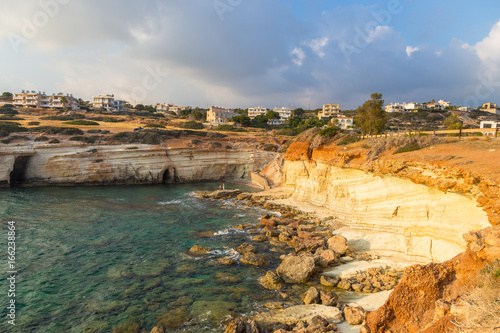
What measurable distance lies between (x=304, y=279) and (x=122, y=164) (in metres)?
30.4

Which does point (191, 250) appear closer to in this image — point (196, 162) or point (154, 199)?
point (154, 199)

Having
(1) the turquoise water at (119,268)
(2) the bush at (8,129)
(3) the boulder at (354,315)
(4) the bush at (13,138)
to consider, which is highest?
(2) the bush at (8,129)

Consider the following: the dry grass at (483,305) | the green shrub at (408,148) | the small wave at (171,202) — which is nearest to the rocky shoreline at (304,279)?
the dry grass at (483,305)

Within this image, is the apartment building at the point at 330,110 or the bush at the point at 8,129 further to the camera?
the apartment building at the point at 330,110

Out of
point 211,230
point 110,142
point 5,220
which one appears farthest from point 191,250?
point 110,142

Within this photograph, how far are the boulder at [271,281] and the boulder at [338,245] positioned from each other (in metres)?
4.47

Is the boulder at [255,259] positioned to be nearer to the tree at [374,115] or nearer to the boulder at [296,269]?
the boulder at [296,269]

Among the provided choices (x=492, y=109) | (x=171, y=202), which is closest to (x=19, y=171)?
(x=171, y=202)

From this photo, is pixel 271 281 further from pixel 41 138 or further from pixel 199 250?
pixel 41 138

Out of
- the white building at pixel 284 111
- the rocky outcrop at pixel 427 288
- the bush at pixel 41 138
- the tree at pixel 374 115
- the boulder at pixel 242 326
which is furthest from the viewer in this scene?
the white building at pixel 284 111

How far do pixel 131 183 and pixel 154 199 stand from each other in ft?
33.6

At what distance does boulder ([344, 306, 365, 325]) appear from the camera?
9.09 m

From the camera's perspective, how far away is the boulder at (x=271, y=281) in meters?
12.1

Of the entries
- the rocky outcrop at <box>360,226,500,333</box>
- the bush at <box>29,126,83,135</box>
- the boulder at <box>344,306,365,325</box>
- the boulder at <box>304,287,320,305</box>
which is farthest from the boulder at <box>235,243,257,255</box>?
the bush at <box>29,126,83,135</box>
